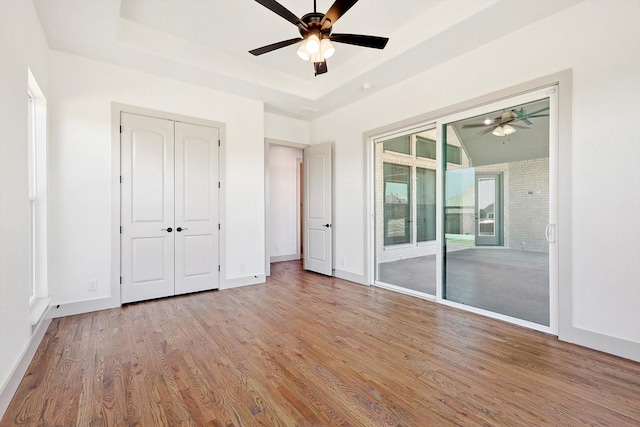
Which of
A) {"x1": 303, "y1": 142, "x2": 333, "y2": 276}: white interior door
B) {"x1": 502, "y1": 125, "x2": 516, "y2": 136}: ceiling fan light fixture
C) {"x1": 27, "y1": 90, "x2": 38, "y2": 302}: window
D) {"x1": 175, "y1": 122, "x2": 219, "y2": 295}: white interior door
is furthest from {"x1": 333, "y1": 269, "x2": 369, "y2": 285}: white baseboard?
{"x1": 27, "y1": 90, "x2": 38, "y2": 302}: window

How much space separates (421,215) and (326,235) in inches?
73.1

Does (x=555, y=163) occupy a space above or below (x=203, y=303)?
above

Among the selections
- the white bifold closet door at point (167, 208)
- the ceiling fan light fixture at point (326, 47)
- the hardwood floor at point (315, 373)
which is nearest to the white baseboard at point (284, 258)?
the white bifold closet door at point (167, 208)

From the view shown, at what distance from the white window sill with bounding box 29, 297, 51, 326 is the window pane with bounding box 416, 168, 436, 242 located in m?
4.16

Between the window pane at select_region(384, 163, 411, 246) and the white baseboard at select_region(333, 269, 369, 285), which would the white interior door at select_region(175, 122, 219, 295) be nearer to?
the white baseboard at select_region(333, 269, 369, 285)

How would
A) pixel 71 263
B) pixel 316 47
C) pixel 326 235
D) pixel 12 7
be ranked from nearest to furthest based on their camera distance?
pixel 12 7, pixel 316 47, pixel 71 263, pixel 326 235

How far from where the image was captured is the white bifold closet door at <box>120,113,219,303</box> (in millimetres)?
3719

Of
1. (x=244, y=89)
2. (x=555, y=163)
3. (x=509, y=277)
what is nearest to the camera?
(x=555, y=163)

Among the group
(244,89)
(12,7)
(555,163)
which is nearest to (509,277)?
(555,163)

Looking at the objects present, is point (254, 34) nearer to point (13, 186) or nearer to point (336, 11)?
point (336, 11)

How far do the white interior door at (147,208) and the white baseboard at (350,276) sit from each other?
262 centimetres

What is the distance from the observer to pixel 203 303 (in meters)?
3.77

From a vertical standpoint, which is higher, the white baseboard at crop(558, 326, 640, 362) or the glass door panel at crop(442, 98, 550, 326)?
the glass door panel at crop(442, 98, 550, 326)

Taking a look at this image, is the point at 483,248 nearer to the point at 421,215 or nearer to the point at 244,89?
the point at 421,215
